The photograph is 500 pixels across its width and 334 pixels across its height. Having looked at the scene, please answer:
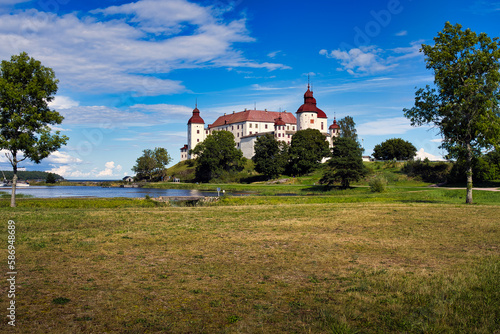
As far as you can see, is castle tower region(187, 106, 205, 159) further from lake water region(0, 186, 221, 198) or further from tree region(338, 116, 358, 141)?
lake water region(0, 186, 221, 198)

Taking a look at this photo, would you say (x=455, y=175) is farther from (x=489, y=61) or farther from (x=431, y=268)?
(x=431, y=268)

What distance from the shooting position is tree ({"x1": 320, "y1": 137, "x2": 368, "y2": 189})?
6275cm

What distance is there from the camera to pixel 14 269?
32.8 ft

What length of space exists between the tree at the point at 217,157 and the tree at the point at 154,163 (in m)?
23.5

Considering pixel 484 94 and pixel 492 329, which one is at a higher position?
pixel 484 94

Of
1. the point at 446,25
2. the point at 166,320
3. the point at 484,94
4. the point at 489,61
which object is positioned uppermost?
the point at 446,25

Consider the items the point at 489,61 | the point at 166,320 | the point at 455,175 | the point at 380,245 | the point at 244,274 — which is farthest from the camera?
the point at 455,175

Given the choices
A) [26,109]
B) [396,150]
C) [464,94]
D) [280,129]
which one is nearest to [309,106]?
[280,129]

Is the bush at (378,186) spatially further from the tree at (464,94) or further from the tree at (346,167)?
the tree at (464,94)

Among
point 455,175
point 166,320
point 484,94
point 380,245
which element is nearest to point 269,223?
point 380,245

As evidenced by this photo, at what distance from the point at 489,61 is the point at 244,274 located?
31083 mm

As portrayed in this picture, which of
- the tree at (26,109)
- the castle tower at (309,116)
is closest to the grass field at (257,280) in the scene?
the tree at (26,109)

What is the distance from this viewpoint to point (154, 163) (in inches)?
5679

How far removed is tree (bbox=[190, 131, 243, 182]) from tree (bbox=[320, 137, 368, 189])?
55858mm
